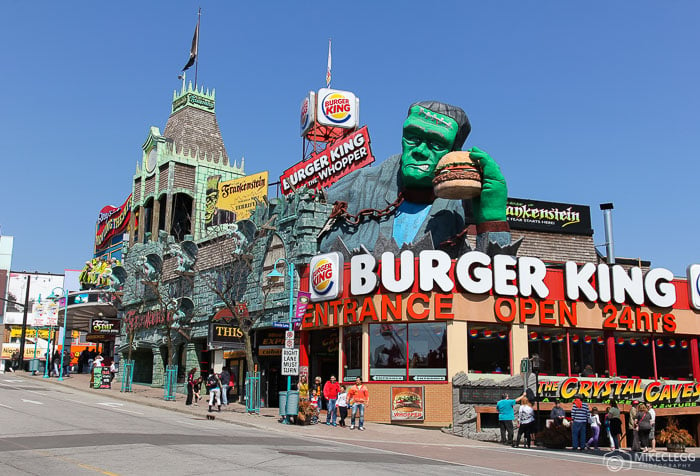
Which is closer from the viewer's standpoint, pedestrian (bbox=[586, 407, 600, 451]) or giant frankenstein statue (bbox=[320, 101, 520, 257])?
pedestrian (bbox=[586, 407, 600, 451])

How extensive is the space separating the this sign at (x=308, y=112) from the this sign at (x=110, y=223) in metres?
23.8

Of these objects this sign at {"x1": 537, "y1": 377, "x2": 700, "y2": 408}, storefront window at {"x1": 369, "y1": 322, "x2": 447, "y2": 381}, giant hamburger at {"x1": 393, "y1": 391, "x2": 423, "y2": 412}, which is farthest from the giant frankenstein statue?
this sign at {"x1": 537, "y1": 377, "x2": 700, "y2": 408}

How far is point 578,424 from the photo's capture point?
22.8 m

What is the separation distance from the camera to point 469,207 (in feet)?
125

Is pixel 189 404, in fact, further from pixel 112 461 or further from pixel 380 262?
pixel 112 461

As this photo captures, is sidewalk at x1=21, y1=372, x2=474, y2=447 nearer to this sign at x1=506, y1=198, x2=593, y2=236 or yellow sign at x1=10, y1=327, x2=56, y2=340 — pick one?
this sign at x1=506, y1=198, x2=593, y2=236

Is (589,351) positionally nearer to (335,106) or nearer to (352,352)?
(352,352)

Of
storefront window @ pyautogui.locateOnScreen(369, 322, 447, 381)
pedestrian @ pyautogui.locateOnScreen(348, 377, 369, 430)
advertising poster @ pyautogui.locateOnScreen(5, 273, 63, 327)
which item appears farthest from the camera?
advertising poster @ pyautogui.locateOnScreen(5, 273, 63, 327)

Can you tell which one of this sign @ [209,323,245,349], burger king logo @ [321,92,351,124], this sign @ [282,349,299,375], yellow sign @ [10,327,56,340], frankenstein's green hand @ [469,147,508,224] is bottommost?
this sign @ [282,349,299,375]

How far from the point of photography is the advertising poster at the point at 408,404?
92.4 feet

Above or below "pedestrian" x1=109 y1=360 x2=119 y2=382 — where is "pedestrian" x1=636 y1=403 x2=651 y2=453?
below

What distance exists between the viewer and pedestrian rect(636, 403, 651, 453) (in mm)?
23094

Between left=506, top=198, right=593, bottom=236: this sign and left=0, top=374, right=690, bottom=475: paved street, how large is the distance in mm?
25440

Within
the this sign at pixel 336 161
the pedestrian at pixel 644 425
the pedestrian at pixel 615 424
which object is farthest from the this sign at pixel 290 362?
the this sign at pixel 336 161
